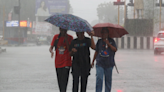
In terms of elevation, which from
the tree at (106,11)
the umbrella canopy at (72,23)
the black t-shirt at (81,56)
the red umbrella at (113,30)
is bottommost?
the tree at (106,11)

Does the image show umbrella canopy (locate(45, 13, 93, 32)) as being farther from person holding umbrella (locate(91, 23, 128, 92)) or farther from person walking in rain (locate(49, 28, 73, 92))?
person holding umbrella (locate(91, 23, 128, 92))

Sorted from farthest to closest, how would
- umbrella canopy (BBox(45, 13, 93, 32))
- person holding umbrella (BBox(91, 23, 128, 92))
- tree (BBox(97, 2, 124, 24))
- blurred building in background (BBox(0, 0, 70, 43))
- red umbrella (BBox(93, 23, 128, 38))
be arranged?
tree (BBox(97, 2, 124, 24))
blurred building in background (BBox(0, 0, 70, 43))
red umbrella (BBox(93, 23, 128, 38))
person holding umbrella (BBox(91, 23, 128, 92))
umbrella canopy (BBox(45, 13, 93, 32))

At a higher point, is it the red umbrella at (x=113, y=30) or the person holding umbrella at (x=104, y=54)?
the red umbrella at (x=113, y=30)

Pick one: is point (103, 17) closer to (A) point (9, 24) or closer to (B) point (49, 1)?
(B) point (49, 1)

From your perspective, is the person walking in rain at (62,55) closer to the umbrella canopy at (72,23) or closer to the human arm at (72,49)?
the human arm at (72,49)

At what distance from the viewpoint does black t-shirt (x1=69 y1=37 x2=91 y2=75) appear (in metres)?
5.71

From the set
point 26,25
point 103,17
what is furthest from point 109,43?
point 103,17

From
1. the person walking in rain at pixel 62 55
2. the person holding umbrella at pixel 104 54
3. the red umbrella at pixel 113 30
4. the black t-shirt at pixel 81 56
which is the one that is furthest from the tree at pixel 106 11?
the black t-shirt at pixel 81 56

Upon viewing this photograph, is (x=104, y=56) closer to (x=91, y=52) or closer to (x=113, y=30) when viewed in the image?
(x=113, y=30)

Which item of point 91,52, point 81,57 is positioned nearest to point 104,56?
point 81,57

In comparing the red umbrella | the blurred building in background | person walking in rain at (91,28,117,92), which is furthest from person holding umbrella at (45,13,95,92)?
the blurred building in background

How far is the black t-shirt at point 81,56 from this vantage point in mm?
5711

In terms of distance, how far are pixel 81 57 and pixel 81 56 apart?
18 millimetres

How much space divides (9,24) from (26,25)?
315cm
